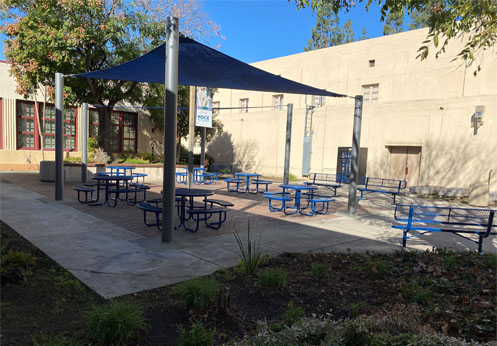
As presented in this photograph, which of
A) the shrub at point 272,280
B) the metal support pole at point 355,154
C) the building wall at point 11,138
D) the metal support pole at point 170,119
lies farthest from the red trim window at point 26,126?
the shrub at point 272,280

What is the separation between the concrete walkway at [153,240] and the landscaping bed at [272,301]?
1.11 ft

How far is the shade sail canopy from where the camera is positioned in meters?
7.34

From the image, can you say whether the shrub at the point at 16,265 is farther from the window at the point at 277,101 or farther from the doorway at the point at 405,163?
the window at the point at 277,101

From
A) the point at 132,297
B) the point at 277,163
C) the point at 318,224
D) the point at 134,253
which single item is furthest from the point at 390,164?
the point at 132,297

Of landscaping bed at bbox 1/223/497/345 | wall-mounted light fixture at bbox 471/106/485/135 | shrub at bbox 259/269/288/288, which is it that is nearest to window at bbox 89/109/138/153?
wall-mounted light fixture at bbox 471/106/485/135

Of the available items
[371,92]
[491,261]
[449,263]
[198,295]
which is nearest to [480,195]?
[371,92]

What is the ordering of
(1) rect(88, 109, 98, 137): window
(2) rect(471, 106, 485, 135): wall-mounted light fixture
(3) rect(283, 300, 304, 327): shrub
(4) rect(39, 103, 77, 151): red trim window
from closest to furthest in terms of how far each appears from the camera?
1. (3) rect(283, 300, 304, 327): shrub
2. (2) rect(471, 106, 485, 135): wall-mounted light fixture
3. (4) rect(39, 103, 77, 151): red trim window
4. (1) rect(88, 109, 98, 137): window

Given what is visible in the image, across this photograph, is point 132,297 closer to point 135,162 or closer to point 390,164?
point 135,162

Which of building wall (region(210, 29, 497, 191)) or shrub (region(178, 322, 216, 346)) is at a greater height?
building wall (region(210, 29, 497, 191))

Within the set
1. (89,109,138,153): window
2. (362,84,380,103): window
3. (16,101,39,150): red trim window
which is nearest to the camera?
(16,101,39,150): red trim window

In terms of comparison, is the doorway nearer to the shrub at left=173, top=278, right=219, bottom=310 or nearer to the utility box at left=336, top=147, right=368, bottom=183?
the utility box at left=336, top=147, right=368, bottom=183

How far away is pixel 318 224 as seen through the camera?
828cm

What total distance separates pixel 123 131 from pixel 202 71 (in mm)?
16966

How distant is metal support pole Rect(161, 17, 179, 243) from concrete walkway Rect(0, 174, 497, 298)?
46 cm
